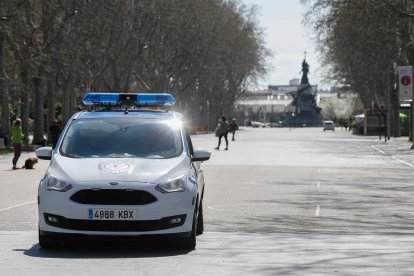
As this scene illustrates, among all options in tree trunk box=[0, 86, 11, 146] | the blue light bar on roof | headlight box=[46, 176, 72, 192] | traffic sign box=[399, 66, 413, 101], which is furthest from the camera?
traffic sign box=[399, 66, 413, 101]

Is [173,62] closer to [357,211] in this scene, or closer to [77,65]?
[77,65]

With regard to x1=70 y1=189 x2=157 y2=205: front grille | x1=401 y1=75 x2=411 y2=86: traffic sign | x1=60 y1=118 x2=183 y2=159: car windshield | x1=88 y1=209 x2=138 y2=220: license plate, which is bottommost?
x1=88 y1=209 x2=138 y2=220: license plate

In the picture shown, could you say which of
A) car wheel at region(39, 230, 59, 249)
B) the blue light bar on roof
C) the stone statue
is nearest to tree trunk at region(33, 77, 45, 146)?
the blue light bar on roof

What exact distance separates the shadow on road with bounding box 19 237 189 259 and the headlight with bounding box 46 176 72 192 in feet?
1.83

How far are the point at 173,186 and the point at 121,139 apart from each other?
54.3 inches

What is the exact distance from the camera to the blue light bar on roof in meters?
14.5

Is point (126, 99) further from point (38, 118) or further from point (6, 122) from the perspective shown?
point (38, 118)

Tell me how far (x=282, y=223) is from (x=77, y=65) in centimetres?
5088

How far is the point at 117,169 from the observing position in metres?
12.4

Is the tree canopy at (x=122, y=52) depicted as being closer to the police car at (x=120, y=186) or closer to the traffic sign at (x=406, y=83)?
the traffic sign at (x=406, y=83)

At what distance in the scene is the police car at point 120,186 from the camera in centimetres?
1204

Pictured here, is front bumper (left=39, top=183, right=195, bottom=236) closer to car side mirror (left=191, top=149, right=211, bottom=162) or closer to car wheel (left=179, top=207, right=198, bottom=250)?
car wheel (left=179, top=207, right=198, bottom=250)

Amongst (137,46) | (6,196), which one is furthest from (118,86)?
(6,196)

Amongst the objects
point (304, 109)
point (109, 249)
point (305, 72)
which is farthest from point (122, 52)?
point (305, 72)
